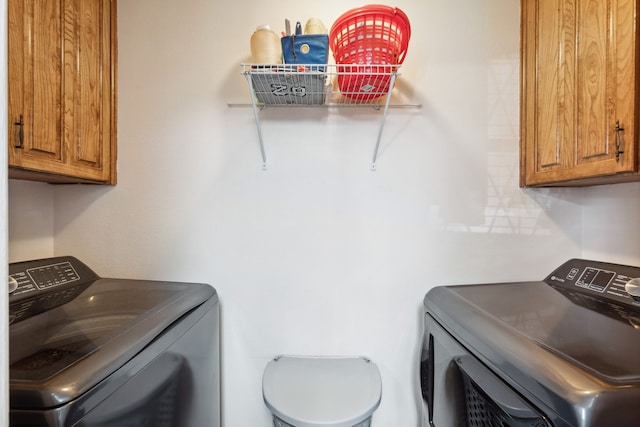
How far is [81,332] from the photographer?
0.72 meters

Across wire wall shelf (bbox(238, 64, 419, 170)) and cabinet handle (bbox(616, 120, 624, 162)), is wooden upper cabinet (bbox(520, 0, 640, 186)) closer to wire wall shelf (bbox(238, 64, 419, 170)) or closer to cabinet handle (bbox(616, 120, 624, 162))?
cabinet handle (bbox(616, 120, 624, 162))

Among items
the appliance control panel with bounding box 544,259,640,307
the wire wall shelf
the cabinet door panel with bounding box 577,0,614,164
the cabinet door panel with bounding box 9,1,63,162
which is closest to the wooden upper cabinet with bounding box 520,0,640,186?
the cabinet door panel with bounding box 577,0,614,164

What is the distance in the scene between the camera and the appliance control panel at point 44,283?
3.00 feet

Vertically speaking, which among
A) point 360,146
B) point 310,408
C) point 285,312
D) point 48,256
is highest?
point 360,146

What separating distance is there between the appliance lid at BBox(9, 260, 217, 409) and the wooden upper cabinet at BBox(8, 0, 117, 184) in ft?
1.48

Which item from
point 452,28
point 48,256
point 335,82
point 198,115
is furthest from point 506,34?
point 48,256

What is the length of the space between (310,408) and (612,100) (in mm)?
1406

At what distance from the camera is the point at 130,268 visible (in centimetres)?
135

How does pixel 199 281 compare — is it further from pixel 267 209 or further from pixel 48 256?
pixel 48 256

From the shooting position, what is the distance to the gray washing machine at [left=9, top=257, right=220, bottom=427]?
A: 0.54m

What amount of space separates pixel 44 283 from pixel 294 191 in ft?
3.37

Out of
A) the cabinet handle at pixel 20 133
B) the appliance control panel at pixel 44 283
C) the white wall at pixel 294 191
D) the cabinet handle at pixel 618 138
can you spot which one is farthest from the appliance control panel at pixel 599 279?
the cabinet handle at pixel 20 133

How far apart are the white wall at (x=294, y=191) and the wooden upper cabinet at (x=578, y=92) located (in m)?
0.10

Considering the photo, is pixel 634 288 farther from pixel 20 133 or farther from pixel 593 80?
pixel 20 133
